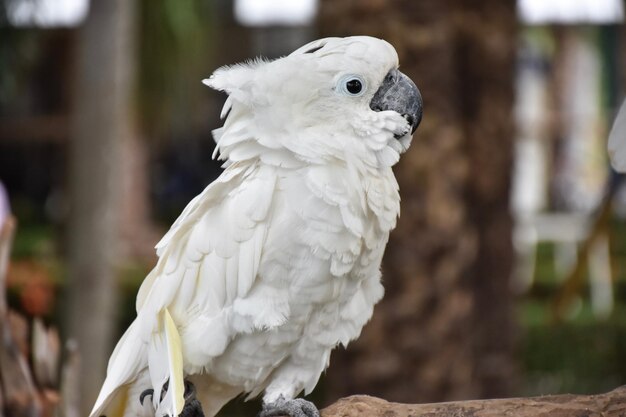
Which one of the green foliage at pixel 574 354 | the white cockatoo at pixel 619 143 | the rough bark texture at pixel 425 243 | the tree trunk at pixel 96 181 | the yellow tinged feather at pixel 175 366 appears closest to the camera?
the yellow tinged feather at pixel 175 366

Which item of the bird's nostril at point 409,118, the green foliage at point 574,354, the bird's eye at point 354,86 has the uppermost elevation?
the bird's eye at point 354,86

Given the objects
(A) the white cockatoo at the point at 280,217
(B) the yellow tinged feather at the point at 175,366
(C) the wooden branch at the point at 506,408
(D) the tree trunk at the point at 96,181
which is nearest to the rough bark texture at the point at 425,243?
(D) the tree trunk at the point at 96,181

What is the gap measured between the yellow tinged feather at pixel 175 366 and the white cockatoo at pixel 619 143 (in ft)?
3.20

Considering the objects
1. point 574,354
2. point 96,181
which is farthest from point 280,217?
point 574,354

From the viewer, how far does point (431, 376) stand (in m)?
3.85

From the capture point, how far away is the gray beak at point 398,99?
1.85 metres

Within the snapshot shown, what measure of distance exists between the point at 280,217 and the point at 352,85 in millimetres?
300

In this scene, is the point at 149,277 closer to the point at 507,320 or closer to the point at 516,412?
the point at 516,412

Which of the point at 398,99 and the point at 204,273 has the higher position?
the point at 398,99

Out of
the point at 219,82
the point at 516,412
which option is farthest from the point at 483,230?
the point at 219,82

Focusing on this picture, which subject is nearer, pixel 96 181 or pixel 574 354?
pixel 96 181

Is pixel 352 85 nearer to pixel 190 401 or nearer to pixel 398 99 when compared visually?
pixel 398 99

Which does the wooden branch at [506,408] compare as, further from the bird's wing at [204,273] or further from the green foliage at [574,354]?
the green foliage at [574,354]

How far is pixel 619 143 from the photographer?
192cm
